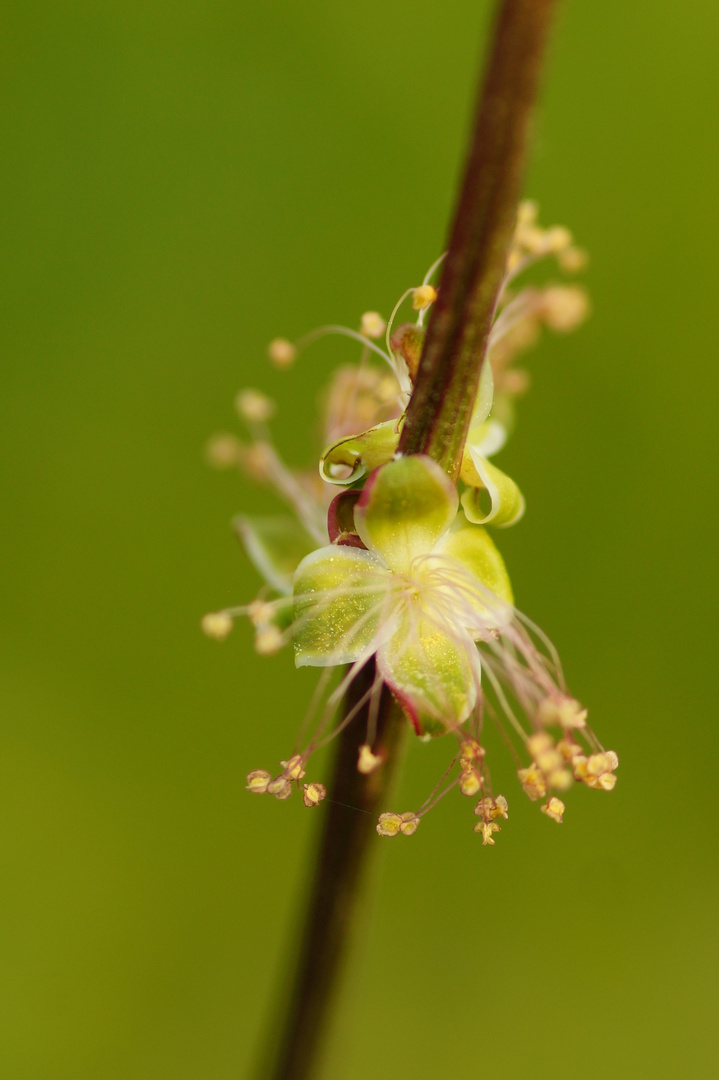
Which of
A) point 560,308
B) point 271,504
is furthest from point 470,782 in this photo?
point 271,504

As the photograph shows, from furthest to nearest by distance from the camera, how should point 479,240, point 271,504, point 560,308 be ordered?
point 271,504, point 560,308, point 479,240

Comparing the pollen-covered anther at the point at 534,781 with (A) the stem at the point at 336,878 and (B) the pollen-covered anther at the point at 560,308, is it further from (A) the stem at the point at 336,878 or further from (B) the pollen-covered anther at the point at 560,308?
(B) the pollen-covered anther at the point at 560,308

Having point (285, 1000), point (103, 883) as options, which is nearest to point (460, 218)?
point (285, 1000)

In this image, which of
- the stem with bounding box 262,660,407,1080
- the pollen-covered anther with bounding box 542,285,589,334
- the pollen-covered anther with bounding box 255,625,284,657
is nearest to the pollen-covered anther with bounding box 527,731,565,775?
the stem with bounding box 262,660,407,1080

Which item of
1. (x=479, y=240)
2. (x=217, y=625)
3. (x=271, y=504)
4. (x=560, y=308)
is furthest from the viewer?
(x=271, y=504)

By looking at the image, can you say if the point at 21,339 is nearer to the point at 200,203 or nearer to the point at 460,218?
the point at 200,203

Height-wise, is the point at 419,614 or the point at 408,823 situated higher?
the point at 419,614

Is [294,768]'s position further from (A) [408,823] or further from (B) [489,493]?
(B) [489,493]
